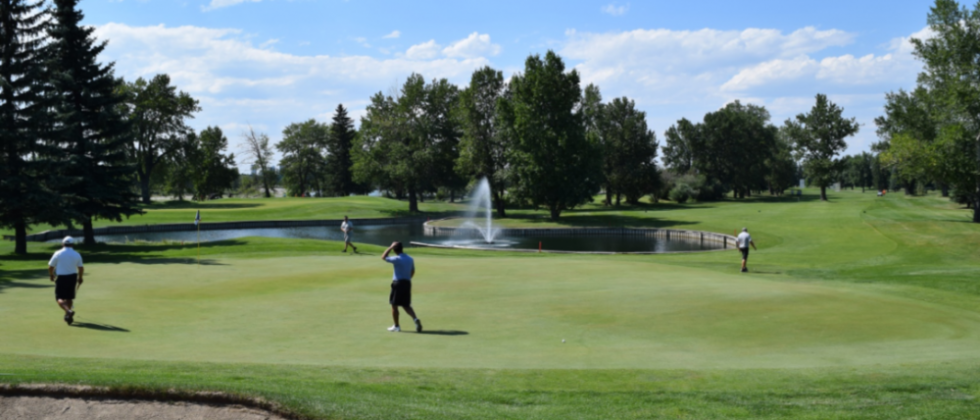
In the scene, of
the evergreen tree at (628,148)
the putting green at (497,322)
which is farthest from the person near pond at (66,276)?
the evergreen tree at (628,148)

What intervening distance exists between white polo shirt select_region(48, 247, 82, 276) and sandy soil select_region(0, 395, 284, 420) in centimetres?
758

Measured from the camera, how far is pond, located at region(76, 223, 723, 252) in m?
49.4

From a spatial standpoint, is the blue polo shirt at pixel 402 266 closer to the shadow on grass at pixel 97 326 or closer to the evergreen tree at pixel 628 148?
the shadow on grass at pixel 97 326

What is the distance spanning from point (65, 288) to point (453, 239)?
1596 inches

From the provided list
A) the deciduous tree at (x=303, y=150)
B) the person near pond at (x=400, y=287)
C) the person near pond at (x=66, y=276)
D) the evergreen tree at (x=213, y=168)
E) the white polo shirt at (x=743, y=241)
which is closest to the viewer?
the person near pond at (x=400, y=287)

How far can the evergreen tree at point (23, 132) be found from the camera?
30.5 m

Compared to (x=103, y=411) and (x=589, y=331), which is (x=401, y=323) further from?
(x=103, y=411)

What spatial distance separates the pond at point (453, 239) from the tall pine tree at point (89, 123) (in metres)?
12.5

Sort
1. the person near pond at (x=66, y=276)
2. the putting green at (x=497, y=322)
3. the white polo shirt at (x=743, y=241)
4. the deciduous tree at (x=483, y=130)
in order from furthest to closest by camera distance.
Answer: the deciduous tree at (x=483, y=130) < the white polo shirt at (x=743, y=241) < the person near pond at (x=66, y=276) < the putting green at (x=497, y=322)

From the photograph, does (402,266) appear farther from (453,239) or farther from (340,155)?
(340,155)

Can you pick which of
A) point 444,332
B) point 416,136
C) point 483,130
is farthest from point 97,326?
point 416,136

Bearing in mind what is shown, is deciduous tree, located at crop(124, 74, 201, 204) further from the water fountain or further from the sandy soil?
the sandy soil

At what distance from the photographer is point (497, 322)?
14.7 m

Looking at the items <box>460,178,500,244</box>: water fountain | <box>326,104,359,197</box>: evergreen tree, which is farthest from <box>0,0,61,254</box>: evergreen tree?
<box>326,104,359,197</box>: evergreen tree
